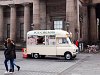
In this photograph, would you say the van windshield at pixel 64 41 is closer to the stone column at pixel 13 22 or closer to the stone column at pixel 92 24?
the stone column at pixel 13 22

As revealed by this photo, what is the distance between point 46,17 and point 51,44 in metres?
16.7

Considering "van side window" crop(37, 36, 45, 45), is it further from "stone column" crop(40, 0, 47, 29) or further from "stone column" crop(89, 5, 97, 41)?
"stone column" crop(89, 5, 97, 41)

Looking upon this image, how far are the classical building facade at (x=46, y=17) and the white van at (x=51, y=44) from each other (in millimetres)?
9388

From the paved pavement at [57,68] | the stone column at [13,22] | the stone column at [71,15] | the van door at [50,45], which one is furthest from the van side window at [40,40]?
the stone column at [13,22]

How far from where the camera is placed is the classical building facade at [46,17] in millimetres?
41625

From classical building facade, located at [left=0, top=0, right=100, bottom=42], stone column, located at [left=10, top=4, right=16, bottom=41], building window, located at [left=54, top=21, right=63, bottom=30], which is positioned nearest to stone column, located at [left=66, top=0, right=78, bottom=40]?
classical building facade, located at [left=0, top=0, right=100, bottom=42]

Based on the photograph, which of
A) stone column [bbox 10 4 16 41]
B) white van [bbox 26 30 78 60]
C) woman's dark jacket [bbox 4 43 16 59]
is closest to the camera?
woman's dark jacket [bbox 4 43 16 59]

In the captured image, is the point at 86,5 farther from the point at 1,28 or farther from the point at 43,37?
the point at 43,37

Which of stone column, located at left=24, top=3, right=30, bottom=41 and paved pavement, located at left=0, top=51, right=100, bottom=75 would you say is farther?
stone column, located at left=24, top=3, right=30, bottom=41

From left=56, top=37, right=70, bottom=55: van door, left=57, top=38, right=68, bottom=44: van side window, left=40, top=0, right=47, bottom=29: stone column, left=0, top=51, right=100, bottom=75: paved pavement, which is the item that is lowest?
left=0, top=51, right=100, bottom=75: paved pavement

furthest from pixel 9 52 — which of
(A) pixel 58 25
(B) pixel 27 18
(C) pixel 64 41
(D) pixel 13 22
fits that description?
(D) pixel 13 22

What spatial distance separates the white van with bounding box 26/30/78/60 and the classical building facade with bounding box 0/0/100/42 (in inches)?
370

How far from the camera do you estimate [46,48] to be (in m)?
29.8

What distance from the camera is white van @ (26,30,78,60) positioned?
29061 mm
